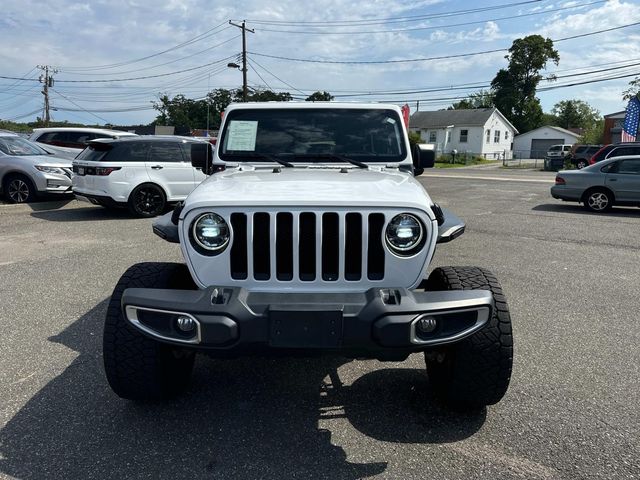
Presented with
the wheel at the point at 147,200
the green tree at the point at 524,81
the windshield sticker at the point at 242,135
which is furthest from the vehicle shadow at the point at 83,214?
the green tree at the point at 524,81

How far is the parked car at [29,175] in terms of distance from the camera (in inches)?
431

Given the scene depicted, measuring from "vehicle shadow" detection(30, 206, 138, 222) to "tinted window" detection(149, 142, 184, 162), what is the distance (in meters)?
1.28

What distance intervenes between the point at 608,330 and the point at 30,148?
12278mm

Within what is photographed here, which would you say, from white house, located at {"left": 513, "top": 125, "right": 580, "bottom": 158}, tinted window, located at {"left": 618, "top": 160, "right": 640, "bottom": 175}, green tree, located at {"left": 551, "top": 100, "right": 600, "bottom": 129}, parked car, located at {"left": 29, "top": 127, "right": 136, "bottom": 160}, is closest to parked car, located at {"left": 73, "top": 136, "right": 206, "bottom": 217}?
parked car, located at {"left": 29, "top": 127, "right": 136, "bottom": 160}

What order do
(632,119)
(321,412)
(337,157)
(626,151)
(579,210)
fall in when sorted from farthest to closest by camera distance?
(632,119) < (626,151) < (579,210) < (337,157) < (321,412)

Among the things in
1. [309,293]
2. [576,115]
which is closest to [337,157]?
[309,293]

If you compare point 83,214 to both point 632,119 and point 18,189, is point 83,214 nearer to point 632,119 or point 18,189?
point 18,189

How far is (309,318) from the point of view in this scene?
7.44 feet

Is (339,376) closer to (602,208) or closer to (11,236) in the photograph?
(11,236)

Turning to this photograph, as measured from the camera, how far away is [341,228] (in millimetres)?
2510

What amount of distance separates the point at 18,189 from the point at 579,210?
1326 cm

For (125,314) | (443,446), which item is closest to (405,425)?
(443,446)

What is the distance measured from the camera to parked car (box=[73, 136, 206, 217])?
31.2ft

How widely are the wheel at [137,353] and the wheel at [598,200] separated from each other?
1179 centimetres
